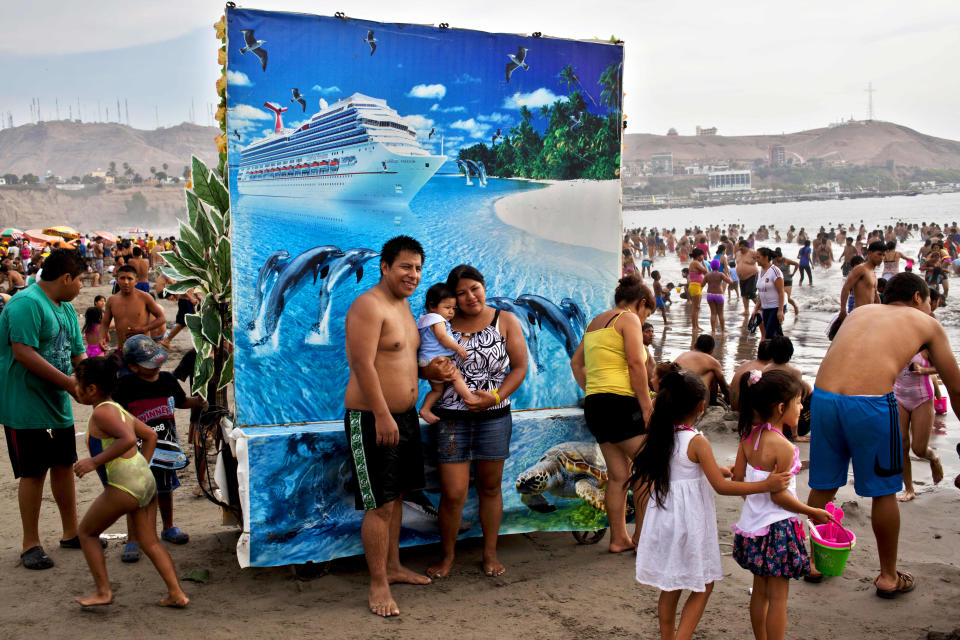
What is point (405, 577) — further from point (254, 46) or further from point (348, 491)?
point (254, 46)

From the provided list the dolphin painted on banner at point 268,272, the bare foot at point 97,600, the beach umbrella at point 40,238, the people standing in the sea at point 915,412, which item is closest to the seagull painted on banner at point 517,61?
the dolphin painted on banner at point 268,272

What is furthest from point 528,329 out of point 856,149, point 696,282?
point 856,149

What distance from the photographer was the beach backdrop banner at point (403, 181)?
4391mm

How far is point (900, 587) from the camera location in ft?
13.2

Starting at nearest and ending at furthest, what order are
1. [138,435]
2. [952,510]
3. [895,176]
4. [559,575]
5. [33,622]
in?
[33,622] → [138,435] → [559,575] → [952,510] → [895,176]

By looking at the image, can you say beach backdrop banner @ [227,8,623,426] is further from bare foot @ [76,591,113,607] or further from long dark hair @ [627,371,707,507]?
long dark hair @ [627,371,707,507]

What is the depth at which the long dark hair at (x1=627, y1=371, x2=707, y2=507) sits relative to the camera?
3.26m

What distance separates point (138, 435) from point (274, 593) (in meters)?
1.06

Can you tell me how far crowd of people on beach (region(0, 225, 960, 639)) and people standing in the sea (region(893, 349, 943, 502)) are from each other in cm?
152

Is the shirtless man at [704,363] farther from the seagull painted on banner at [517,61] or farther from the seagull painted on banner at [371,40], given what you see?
the seagull painted on banner at [371,40]

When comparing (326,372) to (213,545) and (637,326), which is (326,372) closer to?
(213,545)

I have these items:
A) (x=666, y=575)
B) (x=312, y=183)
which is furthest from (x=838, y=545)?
(x=312, y=183)

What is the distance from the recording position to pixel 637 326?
4453mm

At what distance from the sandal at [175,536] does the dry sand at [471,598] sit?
0.21 feet
